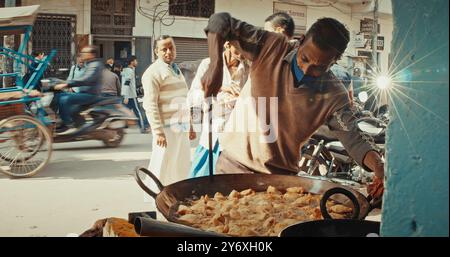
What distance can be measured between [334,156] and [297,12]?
3.01 metres

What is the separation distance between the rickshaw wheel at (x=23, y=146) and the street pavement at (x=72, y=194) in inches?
5.3

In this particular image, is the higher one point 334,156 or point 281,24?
point 281,24

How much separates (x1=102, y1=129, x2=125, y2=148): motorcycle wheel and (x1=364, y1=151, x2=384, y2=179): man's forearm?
5.72m

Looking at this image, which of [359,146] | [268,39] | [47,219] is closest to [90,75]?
[47,219]

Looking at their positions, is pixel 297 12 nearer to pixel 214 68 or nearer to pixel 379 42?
pixel 379 42

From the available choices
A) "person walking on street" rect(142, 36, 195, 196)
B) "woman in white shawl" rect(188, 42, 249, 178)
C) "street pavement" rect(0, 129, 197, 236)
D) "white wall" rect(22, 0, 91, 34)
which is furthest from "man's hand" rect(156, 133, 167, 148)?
"white wall" rect(22, 0, 91, 34)

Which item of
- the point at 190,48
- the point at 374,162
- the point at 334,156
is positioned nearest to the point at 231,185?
the point at 374,162

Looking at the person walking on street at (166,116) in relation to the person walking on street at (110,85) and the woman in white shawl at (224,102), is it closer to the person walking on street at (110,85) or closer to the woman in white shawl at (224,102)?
the woman in white shawl at (224,102)

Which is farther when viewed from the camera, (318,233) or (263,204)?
(263,204)

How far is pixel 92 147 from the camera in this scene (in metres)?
7.79

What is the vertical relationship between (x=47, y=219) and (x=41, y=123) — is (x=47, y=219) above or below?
below

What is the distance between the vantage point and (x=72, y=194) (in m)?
5.05
